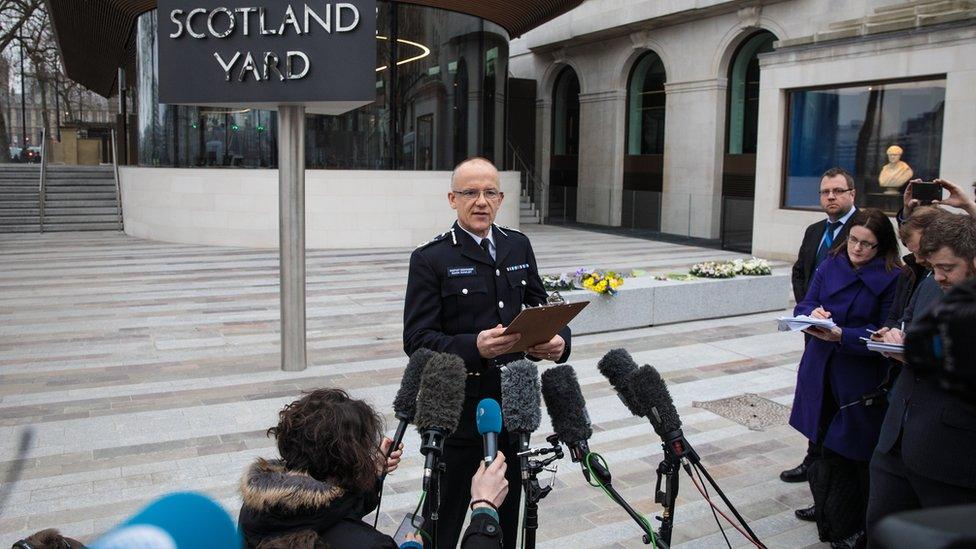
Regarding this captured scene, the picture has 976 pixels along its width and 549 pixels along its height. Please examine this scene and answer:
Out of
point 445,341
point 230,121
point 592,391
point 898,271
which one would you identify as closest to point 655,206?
point 230,121

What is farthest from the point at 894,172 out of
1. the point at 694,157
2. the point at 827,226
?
the point at 827,226

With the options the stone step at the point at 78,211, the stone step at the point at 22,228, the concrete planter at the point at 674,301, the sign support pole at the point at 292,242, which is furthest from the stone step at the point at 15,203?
the concrete planter at the point at 674,301

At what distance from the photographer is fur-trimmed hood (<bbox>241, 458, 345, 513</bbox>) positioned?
2172mm

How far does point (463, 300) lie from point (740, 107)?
70.7 feet

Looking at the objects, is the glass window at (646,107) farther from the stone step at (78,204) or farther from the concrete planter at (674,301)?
the stone step at (78,204)

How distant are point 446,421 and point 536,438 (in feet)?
11.9

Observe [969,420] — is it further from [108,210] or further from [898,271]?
[108,210]

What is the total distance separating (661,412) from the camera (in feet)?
10.2

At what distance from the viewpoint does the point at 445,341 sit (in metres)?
3.31

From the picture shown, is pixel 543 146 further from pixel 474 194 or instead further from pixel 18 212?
pixel 474 194

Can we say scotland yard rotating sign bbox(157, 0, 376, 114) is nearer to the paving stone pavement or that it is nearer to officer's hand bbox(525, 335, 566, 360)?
the paving stone pavement

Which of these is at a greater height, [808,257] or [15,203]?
[808,257]

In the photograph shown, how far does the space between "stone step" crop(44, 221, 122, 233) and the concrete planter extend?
1738 cm

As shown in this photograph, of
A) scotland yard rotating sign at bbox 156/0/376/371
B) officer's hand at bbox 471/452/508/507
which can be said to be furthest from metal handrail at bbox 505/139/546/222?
officer's hand at bbox 471/452/508/507
